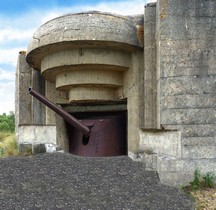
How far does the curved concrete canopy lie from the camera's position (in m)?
7.36

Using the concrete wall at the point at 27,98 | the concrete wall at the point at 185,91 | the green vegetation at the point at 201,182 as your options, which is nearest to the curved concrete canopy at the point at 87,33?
the concrete wall at the point at 185,91

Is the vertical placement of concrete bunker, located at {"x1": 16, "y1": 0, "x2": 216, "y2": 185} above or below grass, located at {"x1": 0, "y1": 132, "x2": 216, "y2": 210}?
above

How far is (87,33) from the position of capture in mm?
7340

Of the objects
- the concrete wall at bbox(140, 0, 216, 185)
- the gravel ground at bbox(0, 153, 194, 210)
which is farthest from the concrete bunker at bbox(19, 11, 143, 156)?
the gravel ground at bbox(0, 153, 194, 210)

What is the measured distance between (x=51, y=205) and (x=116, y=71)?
3984mm

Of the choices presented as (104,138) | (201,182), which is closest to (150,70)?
(104,138)

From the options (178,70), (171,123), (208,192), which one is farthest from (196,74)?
(208,192)

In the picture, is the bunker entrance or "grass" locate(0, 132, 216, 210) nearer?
"grass" locate(0, 132, 216, 210)

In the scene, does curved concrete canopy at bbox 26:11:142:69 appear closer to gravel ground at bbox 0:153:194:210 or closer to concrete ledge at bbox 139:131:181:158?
concrete ledge at bbox 139:131:181:158

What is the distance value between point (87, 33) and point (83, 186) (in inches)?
125

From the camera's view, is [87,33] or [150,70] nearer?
[150,70]

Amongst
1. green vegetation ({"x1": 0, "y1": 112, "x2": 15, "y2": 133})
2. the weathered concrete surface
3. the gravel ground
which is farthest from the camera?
green vegetation ({"x1": 0, "y1": 112, "x2": 15, "y2": 133})

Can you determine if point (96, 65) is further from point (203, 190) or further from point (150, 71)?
point (203, 190)

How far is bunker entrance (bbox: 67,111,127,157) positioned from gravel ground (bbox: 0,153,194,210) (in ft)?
4.74
